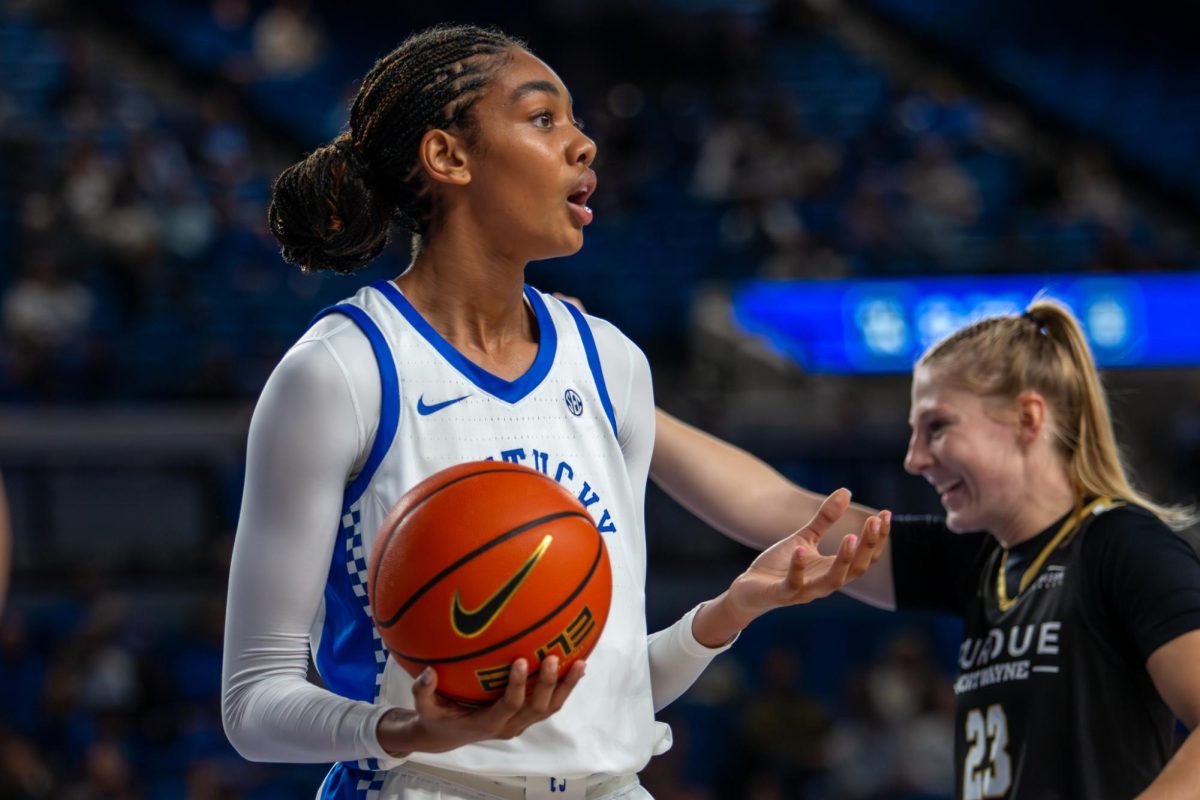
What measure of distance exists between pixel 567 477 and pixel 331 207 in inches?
21.0

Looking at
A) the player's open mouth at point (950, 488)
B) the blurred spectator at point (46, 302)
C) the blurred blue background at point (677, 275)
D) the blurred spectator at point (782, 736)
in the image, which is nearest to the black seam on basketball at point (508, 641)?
the player's open mouth at point (950, 488)

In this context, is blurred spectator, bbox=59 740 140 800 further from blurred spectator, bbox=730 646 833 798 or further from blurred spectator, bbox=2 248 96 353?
blurred spectator, bbox=2 248 96 353

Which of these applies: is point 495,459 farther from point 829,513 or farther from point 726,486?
point 726,486

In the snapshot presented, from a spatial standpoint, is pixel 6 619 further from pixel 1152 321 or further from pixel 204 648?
pixel 1152 321

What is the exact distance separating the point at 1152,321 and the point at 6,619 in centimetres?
718

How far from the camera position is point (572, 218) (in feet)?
7.72

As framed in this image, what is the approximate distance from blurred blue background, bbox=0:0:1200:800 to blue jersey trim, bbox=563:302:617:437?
4.97 meters

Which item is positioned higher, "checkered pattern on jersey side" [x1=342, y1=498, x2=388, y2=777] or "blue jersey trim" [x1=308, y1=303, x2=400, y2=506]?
"blue jersey trim" [x1=308, y1=303, x2=400, y2=506]

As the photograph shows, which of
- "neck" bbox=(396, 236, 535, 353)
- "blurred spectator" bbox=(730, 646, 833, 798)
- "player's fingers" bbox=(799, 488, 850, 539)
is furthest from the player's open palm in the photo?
"blurred spectator" bbox=(730, 646, 833, 798)

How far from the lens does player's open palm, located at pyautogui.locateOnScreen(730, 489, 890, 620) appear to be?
225 cm

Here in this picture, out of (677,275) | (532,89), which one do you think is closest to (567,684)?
(532,89)

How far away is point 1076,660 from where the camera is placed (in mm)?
2844

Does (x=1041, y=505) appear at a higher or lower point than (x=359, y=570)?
higher

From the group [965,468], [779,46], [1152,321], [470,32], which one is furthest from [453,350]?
[779,46]
